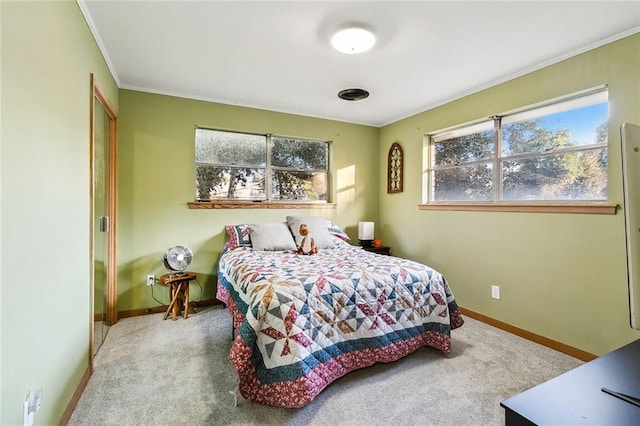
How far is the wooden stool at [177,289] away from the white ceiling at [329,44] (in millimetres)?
1961

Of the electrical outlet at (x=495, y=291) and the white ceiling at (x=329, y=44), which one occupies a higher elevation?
the white ceiling at (x=329, y=44)

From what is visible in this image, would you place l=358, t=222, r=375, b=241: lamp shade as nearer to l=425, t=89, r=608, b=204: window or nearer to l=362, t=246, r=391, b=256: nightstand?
l=362, t=246, r=391, b=256: nightstand

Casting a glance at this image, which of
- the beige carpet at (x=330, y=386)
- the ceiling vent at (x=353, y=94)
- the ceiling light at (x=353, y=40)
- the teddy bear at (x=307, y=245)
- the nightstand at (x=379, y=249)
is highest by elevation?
the ceiling vent at (x=353, y=94)

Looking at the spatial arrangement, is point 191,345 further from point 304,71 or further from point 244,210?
point 304,71

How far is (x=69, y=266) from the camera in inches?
68.0

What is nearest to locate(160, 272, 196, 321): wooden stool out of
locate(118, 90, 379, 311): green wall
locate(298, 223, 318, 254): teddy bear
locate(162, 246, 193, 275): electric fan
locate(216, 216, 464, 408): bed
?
locate(162, 246, 193, 275): electric fan

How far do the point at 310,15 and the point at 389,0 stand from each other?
50cm

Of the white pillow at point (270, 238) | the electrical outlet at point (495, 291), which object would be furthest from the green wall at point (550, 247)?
the white pillow at point (270, 238)

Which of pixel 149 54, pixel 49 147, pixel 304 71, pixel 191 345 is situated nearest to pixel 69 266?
pixel 49 147

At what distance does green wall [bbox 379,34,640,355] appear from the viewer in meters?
2.23

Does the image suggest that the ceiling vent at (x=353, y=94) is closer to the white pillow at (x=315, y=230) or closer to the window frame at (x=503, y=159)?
the window frame at (x=503, y=159)

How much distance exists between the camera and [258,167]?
12.9 ft

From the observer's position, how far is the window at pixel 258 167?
3688 mm

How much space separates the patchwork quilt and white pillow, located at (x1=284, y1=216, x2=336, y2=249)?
685 mm
